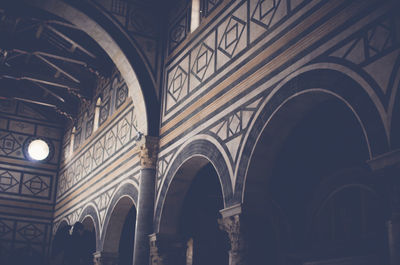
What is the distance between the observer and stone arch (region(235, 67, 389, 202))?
6411 mm

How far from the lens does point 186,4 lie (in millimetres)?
13109

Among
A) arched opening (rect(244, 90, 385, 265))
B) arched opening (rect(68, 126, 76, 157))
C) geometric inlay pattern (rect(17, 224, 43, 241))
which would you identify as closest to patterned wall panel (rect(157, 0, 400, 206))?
arched opening (rect(244, 90, 385, 265))

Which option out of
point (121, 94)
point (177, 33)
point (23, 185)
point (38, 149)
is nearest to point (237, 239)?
point (177, 33)

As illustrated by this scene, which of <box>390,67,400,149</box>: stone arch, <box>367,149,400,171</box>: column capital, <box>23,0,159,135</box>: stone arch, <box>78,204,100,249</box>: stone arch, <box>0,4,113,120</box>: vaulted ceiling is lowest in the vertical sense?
<box>367,149,400,171</box>: column capital

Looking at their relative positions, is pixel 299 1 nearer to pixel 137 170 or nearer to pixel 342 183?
pixel 342 183

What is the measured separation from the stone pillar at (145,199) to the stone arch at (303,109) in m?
3.84

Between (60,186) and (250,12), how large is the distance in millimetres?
16058

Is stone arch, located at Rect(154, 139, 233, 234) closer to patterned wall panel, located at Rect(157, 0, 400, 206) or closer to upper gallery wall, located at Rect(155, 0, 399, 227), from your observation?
upper gallery wall, located at Rect(155, 0, 399, 227)

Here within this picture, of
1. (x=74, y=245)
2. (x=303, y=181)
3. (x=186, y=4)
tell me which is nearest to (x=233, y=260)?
(x=303, y=181)

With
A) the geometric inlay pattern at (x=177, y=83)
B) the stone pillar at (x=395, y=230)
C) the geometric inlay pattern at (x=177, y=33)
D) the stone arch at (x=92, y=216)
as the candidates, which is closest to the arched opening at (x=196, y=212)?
the geometric inlay pattern at (x=177, y=83)

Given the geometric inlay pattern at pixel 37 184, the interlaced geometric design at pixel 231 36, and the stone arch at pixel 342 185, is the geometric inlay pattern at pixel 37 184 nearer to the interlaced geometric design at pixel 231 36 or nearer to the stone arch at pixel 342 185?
the interlaced geometric design at pixel 231 36

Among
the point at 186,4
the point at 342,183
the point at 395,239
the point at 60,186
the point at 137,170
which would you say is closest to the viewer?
the point at 395,239

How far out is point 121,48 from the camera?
13.5 m

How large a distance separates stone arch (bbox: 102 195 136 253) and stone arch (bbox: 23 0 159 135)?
2.85 meters
